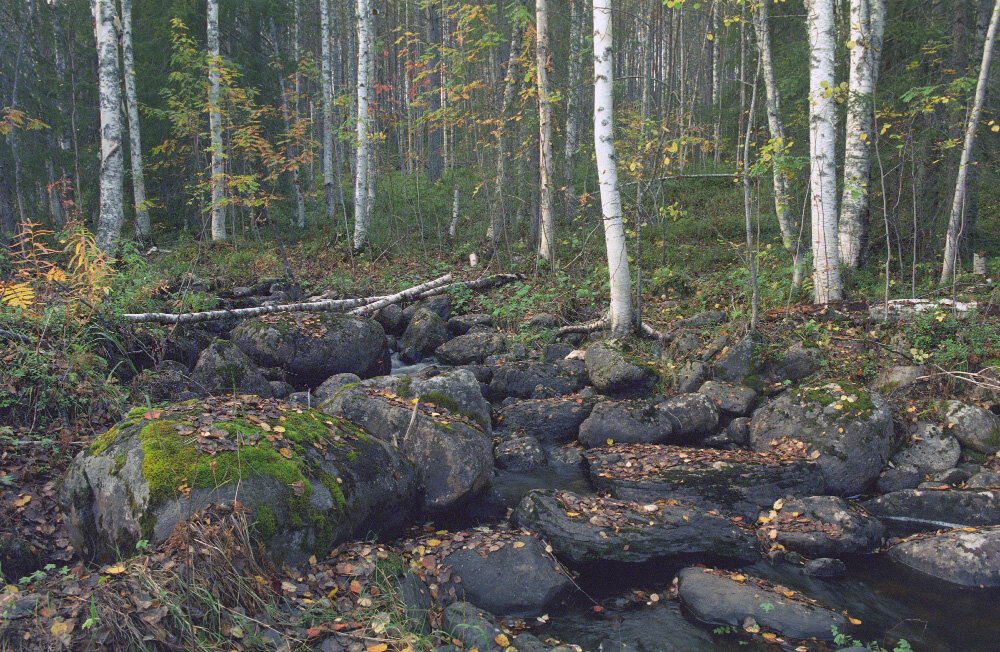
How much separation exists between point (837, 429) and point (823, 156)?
4.95 m

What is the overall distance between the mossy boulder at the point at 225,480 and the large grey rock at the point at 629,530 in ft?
5.03

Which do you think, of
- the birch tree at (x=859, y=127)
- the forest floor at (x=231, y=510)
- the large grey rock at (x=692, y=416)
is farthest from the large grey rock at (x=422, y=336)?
the birch tree at (x=859, y=127)

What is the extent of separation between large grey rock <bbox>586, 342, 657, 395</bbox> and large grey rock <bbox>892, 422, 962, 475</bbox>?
3.38 meters

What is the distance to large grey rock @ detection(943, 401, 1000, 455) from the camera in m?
6.72

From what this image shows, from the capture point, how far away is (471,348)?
460 inches

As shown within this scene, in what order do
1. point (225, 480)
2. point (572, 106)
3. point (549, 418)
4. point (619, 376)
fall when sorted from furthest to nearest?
1. point (572, 106)
2. point (619, 376)
3. point (549, 418)
4. point (225, 480)

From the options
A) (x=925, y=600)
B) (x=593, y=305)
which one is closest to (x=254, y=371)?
(x=593, y=305)

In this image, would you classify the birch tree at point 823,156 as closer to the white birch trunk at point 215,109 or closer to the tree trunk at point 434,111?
the tree trunk at point 434,111

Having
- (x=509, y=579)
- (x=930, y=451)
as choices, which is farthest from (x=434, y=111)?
(x=509, y=579)

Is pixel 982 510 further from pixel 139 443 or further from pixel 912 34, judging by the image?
pixel 912 34

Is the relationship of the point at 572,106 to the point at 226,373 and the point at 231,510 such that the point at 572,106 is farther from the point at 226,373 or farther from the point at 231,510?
the point at 231,510

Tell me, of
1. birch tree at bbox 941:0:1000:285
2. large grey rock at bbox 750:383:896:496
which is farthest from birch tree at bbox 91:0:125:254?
birch tree at bbox 941:0:1000:285

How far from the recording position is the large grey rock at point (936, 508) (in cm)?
593

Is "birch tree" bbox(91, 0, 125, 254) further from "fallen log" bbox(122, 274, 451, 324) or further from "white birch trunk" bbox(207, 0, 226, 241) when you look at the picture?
"fallen log" bbox(122, 274, 451, 324)
